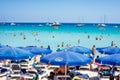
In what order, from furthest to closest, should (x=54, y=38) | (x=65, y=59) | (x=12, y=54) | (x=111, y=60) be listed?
(x=54, y=38) → (x=12, y=54) → (x=111, y=60) → (x=65, y=59)

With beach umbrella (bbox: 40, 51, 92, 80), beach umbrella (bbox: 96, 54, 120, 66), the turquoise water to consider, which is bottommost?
the turquoise water

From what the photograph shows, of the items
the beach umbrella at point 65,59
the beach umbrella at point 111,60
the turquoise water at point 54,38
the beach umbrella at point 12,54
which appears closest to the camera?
the beach umbrella at point 65,59

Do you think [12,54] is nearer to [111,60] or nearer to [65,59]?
[65,59]

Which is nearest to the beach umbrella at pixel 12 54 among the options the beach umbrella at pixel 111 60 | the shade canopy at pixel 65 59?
the shade canopy at pixel 65 59

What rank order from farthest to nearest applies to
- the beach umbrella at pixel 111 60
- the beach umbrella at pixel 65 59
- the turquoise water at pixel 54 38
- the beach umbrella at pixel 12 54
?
the turquoise water at pixel 54 38 → the beach umbrella at pixel 12 54 → the beach umbrella at pixel 111 60 → the beach umbrella at pixel 65 59

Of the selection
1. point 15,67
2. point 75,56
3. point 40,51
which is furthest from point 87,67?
point 75,56

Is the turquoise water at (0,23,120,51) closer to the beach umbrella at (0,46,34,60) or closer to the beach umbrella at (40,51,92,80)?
the beach umbrella at (0,46,34,60)

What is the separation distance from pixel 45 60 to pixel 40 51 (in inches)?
224

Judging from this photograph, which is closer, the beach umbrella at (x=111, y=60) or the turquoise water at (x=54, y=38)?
the beach umbrella at (x=111, y=60)

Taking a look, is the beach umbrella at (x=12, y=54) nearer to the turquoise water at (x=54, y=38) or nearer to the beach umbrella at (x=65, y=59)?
the beach umbrella at (x=65, y=59)

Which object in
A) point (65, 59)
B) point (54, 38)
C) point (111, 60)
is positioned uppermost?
point (65, 59)

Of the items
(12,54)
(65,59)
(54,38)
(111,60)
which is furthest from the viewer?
(54,38)

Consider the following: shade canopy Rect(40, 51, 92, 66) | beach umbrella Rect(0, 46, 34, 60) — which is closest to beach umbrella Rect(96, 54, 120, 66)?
shade canopy Rect(40, 51, 92, 66)

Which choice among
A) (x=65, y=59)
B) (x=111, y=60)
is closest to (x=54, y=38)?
(x=111, y=60)
